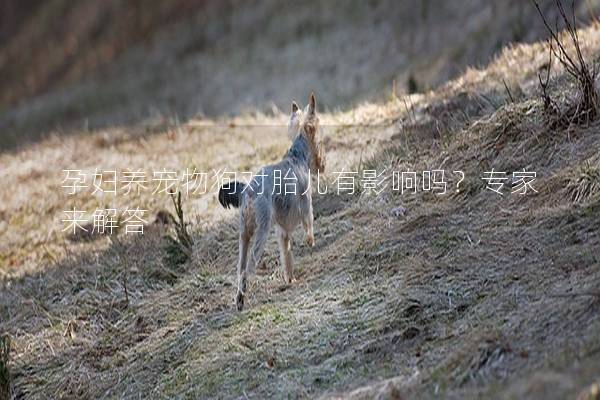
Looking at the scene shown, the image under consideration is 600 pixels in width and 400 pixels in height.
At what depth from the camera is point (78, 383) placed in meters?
8.63

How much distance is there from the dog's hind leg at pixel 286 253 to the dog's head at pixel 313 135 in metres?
1.09

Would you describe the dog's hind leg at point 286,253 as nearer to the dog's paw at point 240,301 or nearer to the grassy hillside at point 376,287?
the grassy hillside at point 376,287

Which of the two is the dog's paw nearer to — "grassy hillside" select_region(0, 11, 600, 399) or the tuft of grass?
"grassy hillside" select_region(0, 11, 600, 399)

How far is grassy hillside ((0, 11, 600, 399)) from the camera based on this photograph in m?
6.53

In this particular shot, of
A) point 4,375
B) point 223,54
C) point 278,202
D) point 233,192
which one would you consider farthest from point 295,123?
point 223,54

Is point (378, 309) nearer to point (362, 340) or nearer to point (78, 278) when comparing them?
point (362, 340)

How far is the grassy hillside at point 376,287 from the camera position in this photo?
21.4 ft

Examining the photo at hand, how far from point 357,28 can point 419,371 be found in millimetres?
21374

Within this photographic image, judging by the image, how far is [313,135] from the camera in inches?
381

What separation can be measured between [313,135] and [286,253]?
141 cm

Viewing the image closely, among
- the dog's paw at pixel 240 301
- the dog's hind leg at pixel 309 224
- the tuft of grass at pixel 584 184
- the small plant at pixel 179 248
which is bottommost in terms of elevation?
the dog's paw at pixel 240 301

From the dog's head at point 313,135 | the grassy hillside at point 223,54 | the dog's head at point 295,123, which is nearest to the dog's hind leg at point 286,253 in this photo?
the dog's head at point 313,135

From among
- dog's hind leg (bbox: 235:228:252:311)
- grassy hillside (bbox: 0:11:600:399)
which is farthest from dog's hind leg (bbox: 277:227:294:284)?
dog's hind leg (bbox: 235:228:252:311)

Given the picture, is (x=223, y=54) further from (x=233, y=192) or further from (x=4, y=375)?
(x=4, y=375)
